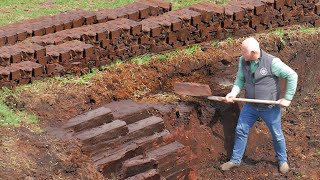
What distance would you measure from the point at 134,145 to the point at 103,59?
6.13 ft

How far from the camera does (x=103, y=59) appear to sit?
967 cm

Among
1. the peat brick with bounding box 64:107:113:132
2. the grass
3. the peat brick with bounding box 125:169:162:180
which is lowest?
the peat brick with bounding box 125:169:162:180

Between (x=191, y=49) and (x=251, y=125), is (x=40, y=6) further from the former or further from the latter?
(x=251, y=125)

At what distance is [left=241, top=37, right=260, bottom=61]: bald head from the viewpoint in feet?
26.8

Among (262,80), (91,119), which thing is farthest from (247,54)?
(91,119)

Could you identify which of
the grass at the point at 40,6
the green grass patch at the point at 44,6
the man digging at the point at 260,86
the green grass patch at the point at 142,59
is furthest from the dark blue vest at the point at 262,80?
the grass at the point at 40,6

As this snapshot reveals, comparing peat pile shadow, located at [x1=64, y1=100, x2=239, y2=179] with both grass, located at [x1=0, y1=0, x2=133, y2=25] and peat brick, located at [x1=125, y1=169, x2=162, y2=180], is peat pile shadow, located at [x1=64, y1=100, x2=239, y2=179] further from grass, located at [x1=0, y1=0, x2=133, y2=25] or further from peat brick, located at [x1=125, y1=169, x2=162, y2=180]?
grass, located at [x1=0, y1=0, x2=133, y2=25]

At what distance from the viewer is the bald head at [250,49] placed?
8.18 m

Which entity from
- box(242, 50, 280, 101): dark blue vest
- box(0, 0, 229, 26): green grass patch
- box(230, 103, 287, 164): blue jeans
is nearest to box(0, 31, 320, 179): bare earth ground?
box(230, 103, 287, 164): blue jeans

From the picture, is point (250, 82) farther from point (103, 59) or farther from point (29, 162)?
point (29, 162)

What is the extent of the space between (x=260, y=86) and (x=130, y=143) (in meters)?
1.65

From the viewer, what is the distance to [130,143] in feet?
26.9

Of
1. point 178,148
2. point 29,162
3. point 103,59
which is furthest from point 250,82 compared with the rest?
point 29,162

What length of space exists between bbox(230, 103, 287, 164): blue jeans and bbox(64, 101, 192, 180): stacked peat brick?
0.68 meters
